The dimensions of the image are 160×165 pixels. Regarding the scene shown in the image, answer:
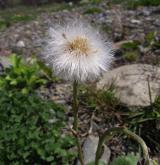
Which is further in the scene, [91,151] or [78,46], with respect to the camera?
[91,151]

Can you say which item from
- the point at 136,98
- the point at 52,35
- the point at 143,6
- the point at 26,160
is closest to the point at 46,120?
the point at 26,160

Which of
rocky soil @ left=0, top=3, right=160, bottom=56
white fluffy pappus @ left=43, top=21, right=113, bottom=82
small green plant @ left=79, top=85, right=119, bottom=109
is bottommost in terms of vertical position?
rocky soil @ left=0, top=3, right=160, bottom=56

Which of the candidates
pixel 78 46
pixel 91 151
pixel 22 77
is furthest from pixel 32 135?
pixel 78 46

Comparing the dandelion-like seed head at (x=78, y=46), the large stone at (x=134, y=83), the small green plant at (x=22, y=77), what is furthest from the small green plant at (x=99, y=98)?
the dandelion-like seed head at (x=78, y=46)

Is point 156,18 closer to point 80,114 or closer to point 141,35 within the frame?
point 141,35

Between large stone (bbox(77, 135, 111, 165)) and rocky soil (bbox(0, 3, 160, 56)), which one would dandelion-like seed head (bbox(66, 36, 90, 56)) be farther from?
rocky soil (bbox(0, 3, 160, 56))

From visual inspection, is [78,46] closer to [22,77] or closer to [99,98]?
[99,98]

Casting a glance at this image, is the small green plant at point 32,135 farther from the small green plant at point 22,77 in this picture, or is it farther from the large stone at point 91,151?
the small green plant at point 22,77

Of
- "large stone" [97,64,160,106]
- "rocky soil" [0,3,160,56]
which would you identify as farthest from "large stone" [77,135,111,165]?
"rocky soil" [0,3,160,56]
